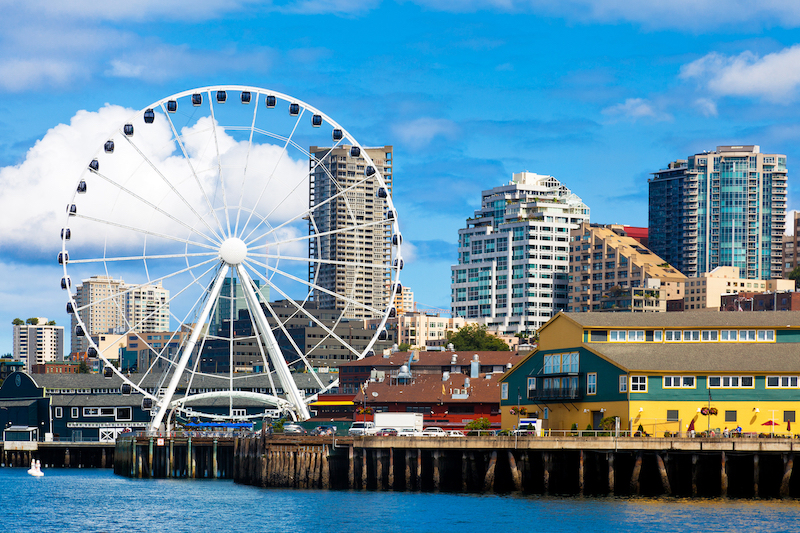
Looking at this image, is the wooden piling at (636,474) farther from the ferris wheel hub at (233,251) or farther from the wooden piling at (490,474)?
the ferris wheel hub at (233,251)

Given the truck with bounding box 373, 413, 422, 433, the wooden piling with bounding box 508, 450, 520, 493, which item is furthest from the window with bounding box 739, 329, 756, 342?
the truck with bounding box 373, 413, 422, 433

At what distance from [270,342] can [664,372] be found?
1483 inches

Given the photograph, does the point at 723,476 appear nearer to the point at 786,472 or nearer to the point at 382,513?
the point at 786,472

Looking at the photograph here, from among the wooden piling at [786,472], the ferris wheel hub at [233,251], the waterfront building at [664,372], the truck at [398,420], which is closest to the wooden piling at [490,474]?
the waterfront building at [664,372]

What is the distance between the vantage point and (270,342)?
374ft

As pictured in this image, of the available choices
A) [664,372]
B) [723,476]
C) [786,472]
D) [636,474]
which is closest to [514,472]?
[636,474]

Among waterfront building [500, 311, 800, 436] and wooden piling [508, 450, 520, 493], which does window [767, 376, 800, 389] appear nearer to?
waterfront building [500, 311, 800, 436]

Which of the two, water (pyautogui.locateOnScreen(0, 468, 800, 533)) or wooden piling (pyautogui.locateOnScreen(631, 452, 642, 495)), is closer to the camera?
water (pyautogui.locateOnScreen(0, 468, 800, 533))

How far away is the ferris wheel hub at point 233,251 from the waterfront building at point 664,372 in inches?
1005

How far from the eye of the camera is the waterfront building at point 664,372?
9188 cm

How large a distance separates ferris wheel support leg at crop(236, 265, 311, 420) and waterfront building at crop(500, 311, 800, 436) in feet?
69.0

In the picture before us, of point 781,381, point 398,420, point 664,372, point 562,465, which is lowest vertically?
point 562,465

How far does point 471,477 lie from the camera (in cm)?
8850

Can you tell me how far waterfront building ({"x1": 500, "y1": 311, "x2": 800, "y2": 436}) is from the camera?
3617 inches
